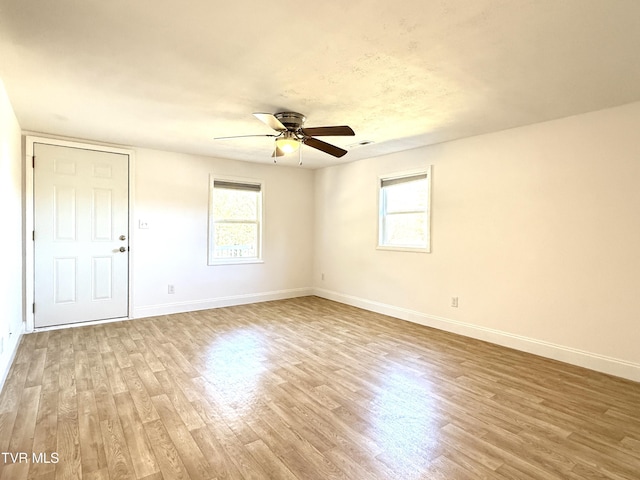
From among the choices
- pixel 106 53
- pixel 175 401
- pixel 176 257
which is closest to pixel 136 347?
pixel 175 401

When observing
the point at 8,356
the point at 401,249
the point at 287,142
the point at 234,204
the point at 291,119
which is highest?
the point at 291,119

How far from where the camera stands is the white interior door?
4131 mm

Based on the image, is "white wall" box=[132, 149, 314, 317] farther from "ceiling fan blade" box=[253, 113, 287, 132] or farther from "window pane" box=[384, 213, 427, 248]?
"ceiling fan blade" box=[253, 113, 287, 132]

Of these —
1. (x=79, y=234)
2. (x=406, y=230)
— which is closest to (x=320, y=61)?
(x=406, y=230)

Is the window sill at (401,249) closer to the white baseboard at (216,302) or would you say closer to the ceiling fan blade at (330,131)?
the white baseboard at (216,302)

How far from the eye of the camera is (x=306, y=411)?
2.36 meters

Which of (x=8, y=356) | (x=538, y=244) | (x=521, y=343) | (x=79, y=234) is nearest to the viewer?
(x=8, y=356)

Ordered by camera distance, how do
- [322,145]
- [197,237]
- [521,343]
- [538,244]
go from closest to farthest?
[322,145]
[538,244]
[521,343]
[197,237]

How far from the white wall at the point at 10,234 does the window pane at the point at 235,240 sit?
241cm

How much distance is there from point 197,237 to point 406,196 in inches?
126

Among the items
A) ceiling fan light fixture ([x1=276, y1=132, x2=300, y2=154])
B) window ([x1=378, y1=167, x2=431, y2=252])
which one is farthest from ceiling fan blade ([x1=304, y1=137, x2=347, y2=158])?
window ([x1=378, y1=167, x2=431, y2=252])

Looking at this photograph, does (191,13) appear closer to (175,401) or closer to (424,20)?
(424,20)

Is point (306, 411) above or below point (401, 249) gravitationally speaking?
below

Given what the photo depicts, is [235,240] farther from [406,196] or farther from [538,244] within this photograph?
[538,244]
